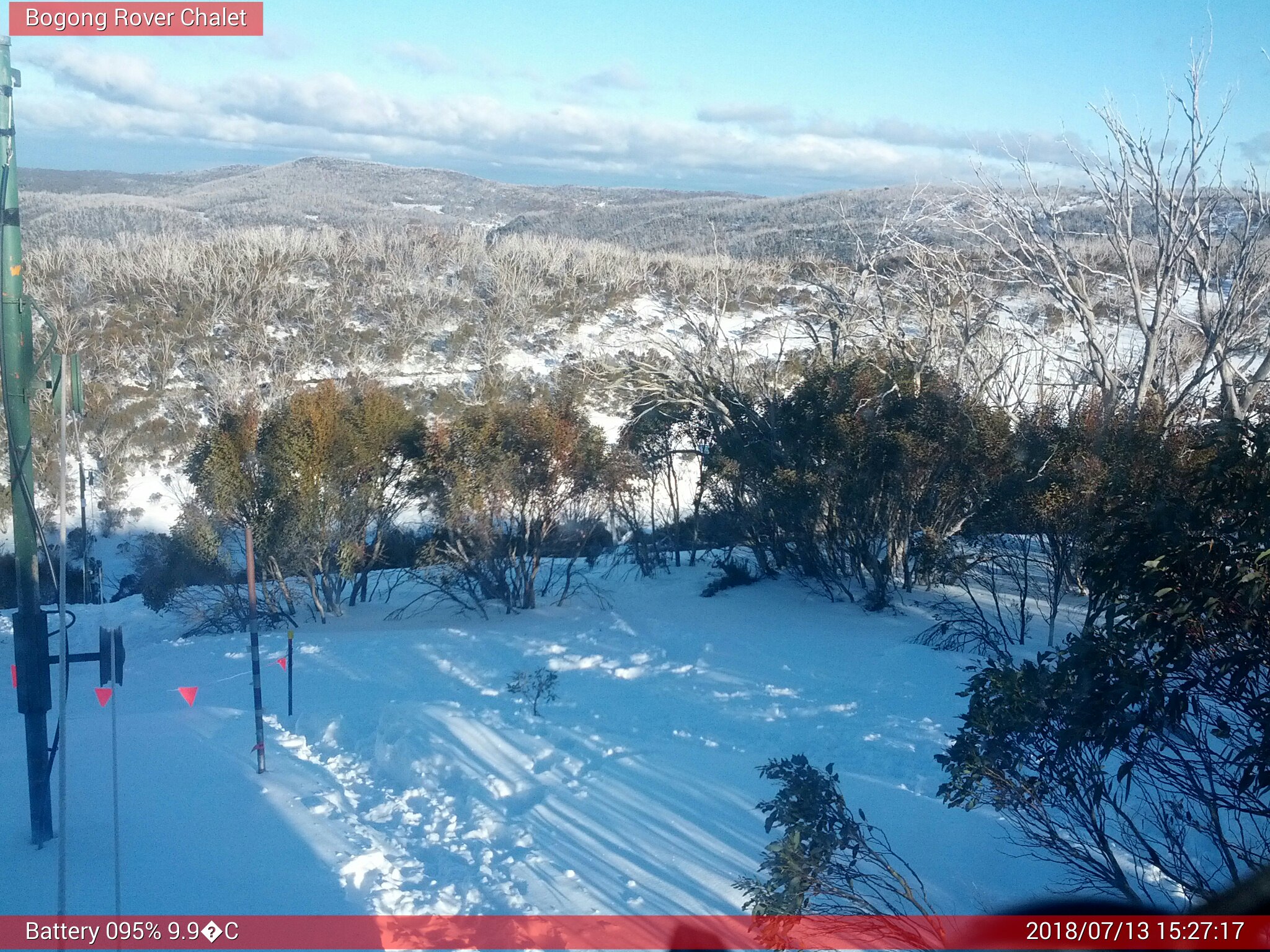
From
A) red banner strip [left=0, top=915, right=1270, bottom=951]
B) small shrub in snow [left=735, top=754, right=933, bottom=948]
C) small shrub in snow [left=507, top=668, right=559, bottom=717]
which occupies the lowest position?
small shrub in snow [left=507, top=668, right=559, bottom=717]

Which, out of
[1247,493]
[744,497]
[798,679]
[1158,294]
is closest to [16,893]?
[798,679]

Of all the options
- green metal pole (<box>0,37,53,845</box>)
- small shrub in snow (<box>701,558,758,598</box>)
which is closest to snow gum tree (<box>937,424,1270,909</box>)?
green metal pole (<box>0,37,53,845</box>)

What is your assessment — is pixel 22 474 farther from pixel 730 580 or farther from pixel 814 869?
pixel 730 580

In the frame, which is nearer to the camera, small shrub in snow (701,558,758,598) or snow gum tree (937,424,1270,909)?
snow gum tree (937,424,1270,909)

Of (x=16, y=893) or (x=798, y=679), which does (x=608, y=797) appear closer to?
(x=798, y=679)

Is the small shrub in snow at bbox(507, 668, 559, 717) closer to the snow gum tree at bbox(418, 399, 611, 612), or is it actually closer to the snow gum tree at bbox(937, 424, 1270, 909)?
the snow gum tree at bbox(418, 399, 611, 612)
